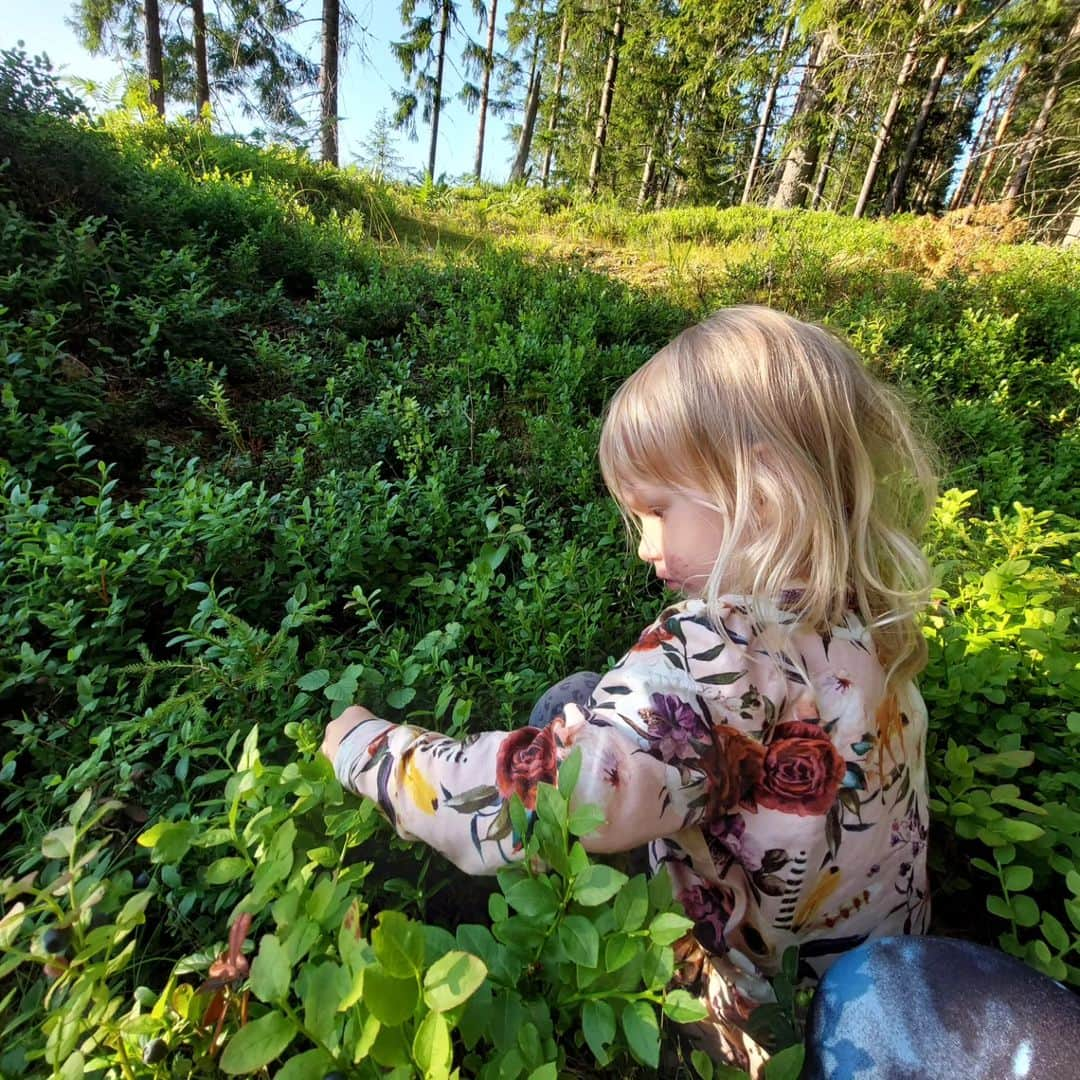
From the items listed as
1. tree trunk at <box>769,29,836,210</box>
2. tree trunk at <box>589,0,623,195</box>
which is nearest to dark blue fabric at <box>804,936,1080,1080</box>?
tree trunk at <box>769,29,836,210</box>

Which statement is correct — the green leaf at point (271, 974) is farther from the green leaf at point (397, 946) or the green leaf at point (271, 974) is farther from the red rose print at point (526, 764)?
the red rose print at point (526, 764)

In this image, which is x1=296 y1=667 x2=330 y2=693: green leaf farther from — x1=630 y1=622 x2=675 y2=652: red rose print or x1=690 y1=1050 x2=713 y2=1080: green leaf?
x1=690 y1=1050 x2=713 y2=1080: green leaf

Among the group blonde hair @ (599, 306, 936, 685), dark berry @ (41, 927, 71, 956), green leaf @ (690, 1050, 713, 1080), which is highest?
blonde hair @ (599, 306, 936, 685)

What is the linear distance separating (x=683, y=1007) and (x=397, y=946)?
1.16 ft

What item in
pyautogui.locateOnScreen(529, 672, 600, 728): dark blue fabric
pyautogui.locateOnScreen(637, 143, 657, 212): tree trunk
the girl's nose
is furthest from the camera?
pyautogui.locateOnScreen(637, 143, 657, 212): tree trunk

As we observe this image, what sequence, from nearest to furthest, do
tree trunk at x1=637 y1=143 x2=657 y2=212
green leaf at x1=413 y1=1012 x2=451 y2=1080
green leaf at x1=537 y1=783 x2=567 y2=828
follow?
green leaf at x1=413 y1=1012 x2=451 y2=1080
green leaf at x1=537 y1=783 x2=567 y2=828
tree trunk at x1=637 y1=143 x2=657 y2=212

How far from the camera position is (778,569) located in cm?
119

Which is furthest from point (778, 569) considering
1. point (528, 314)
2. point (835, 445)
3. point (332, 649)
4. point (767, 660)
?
point (528, 314)

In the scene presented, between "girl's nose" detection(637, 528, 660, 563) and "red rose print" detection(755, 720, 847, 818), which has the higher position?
"girl's nose" detection(637, 528, 660, 563)

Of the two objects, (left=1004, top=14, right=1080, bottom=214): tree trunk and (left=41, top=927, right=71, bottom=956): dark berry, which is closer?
(left=41, top=927, right=71, bottom=956): dark berry

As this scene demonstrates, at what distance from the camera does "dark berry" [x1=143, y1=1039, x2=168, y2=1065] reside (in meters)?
0.75

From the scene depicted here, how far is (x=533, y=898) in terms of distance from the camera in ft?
2.60

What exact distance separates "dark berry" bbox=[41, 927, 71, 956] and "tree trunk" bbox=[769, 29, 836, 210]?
1168 centimetres

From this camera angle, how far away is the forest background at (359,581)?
2.56 feet
